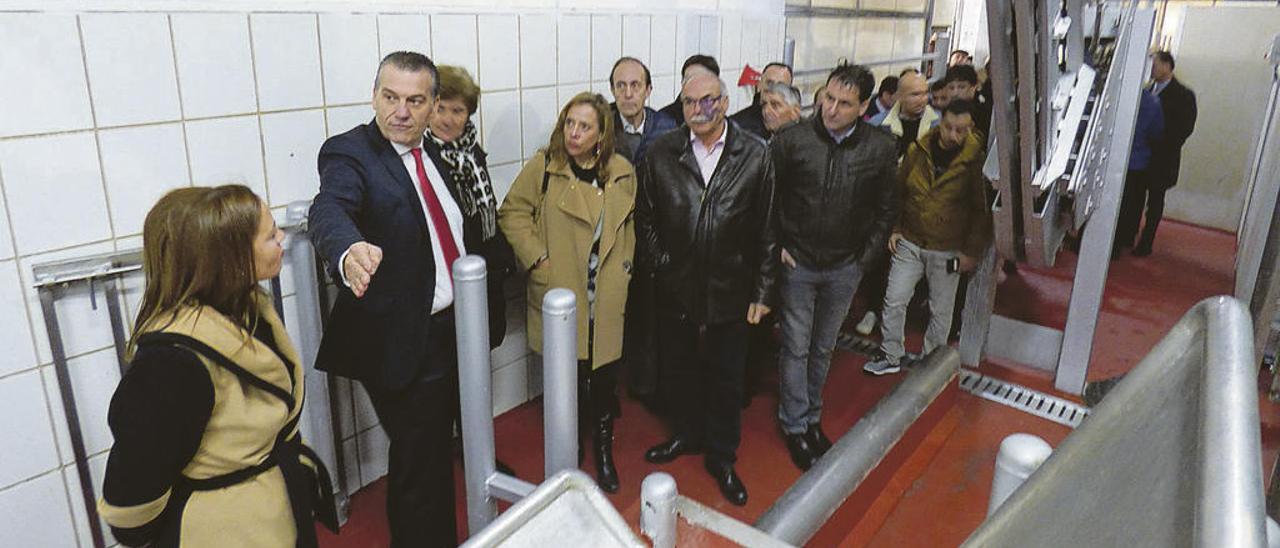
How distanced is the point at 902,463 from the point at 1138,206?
3.95 metres

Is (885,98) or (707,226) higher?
(885,98)

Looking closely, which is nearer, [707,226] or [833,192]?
[707,226]

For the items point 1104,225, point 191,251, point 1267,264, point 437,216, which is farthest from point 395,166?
point 1267,264

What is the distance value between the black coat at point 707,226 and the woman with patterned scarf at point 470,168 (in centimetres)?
53

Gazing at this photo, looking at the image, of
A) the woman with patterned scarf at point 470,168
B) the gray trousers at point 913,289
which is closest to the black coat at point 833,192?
the gray trousers at point 913,289

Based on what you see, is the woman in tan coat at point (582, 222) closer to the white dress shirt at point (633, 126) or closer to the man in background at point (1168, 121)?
the white dress shirt at point (633, 126)

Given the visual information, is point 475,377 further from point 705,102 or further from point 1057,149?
point 1057,149

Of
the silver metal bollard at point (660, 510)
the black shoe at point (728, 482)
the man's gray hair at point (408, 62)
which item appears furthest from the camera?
the black shoe at point (728, 482)

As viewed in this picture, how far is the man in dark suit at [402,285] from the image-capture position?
82.7 inches

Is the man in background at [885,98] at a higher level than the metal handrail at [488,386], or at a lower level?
higher

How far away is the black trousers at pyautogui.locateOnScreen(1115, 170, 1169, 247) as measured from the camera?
19.3 feet

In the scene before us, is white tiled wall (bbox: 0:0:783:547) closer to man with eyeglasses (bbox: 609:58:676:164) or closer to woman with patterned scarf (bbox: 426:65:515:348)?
woman with patterned scarf (bbox: 426:65:515:348)

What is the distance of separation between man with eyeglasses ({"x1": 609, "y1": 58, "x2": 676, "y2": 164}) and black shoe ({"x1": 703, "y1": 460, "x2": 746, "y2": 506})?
119cm

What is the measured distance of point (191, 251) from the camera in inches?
57.5
